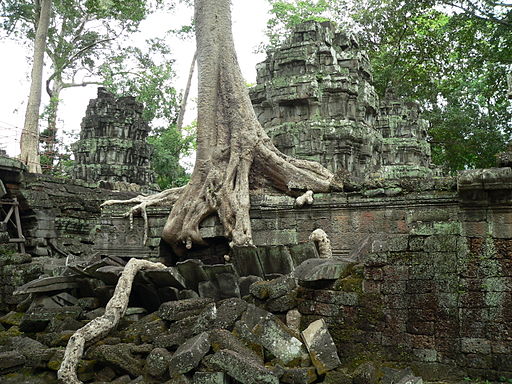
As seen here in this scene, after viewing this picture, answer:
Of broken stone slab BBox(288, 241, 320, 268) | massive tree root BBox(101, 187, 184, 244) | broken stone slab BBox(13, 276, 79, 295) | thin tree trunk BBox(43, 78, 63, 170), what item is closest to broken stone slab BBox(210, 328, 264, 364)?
broken stone slab BBox(288, 241, 320, 268)

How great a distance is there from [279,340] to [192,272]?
1.58 m

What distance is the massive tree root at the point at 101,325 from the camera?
4004mm

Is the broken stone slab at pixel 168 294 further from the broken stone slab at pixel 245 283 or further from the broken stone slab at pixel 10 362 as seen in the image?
the broken stone slab at pixel 10 362

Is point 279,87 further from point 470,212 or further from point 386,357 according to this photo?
point 386,357

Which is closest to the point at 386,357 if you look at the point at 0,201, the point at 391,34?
the point at 0,201

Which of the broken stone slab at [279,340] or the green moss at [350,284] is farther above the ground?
the green moss at [350,284]

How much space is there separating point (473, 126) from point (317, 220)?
55.1ft

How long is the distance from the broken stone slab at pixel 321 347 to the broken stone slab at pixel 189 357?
0.74 m

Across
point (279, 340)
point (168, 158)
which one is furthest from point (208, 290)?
point (168, 158)

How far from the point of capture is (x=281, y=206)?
24.5ft

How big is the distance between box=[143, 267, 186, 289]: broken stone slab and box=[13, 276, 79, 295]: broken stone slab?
1126 mm

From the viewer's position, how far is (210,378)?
3391 millimetres

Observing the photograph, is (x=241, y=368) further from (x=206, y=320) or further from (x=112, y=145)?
(x=112, y=145)

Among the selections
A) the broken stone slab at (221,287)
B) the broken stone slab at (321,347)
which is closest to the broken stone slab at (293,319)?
the broken stone slab at (321,347)
